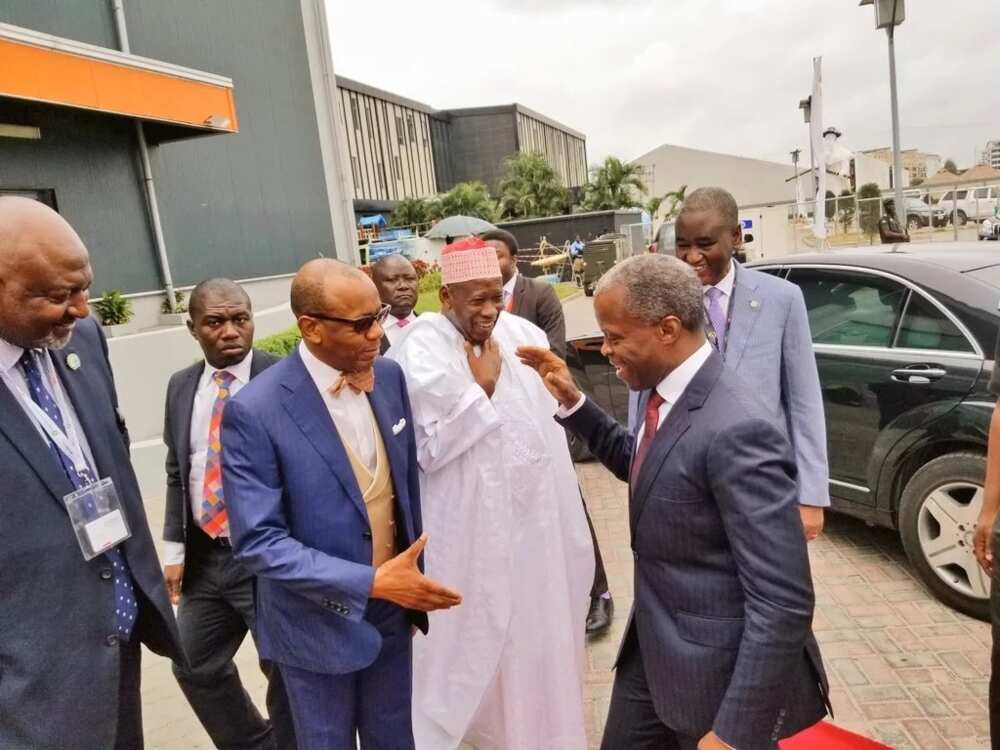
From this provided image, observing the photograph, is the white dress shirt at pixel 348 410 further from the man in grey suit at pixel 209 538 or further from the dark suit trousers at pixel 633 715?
the dark suit trousers at pixel 633 715

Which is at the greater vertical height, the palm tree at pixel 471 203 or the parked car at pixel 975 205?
the palm tree at pixel 471 203

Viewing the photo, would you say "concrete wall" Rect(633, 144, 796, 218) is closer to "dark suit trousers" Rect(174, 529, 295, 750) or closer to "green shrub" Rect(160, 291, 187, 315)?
"green shrub" Rect(160, 291, 187, 315)

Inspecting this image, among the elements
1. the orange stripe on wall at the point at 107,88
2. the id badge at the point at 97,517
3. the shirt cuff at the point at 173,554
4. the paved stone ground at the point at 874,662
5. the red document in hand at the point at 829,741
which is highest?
the orange stripe on wall at the point at 107,88

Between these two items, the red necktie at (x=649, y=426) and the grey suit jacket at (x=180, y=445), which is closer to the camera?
the red necktie at (x=649, y=426)

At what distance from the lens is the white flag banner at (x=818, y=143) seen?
10634 millimetres

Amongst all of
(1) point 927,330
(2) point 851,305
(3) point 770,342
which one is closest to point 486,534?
(3) point 770,342

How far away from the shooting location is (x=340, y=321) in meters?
2.00

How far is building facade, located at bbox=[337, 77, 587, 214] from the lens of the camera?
202 ft

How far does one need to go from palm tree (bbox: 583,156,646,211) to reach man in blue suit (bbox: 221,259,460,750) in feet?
143

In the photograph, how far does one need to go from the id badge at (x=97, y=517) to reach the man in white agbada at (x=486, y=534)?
104cm

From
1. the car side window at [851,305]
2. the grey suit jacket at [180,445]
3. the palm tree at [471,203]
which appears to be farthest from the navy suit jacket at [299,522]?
the palm tree at [471,203]

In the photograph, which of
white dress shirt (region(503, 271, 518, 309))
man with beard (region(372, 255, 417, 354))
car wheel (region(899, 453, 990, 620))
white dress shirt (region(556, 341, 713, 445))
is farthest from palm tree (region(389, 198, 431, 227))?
white dress shirt (region(556, 341, 713, 445))

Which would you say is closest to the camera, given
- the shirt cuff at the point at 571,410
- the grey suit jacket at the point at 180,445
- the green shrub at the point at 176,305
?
the shirt cuff at the point at 571,410

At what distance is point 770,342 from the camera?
8.80 ft
